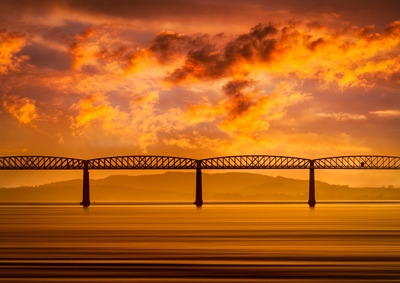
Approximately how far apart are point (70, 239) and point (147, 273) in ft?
92.3

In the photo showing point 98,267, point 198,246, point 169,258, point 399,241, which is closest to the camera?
point 98,267

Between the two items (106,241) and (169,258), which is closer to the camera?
(169,258)

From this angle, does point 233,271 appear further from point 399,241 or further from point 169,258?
point 399,241

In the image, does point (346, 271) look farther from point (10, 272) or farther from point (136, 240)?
point (136, 240)

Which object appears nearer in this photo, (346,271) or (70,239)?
(346,271)

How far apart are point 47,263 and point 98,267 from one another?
3.93 metres

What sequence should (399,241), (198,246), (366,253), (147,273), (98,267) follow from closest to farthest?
(147,273)
(98,267)
(366,253)
(198,246)
(399,241)

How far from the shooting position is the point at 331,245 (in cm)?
5750

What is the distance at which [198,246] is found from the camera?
5631cm

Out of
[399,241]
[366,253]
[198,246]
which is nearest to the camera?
[366,253]

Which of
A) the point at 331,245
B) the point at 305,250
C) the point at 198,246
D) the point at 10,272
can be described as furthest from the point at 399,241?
the point at 10,272

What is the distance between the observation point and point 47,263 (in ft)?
142

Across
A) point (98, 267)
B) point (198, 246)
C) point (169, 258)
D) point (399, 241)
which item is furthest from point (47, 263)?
point (399, 241)

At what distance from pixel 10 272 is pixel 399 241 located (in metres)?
33.8
